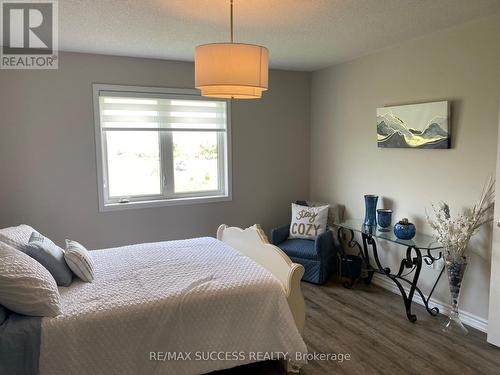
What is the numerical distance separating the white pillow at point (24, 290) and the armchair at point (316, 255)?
8.32 feet

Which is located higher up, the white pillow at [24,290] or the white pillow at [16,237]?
the white pillow at [16,237]

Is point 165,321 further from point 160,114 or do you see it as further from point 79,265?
point 160,114

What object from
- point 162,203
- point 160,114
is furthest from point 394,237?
point 160,114

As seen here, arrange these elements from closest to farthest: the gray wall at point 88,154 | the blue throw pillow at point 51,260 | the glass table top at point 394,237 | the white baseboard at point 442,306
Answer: the blue throw pillow at point 51,260 → the white baseboard at point 442,306 → the glass table top at point 394,237 → the gray wall at point 88,154


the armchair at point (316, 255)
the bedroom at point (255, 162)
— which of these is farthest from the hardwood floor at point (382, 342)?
the armchair at point (316, 255)

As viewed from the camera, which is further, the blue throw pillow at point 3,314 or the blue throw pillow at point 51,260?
the blue throw pillow at point 51,260

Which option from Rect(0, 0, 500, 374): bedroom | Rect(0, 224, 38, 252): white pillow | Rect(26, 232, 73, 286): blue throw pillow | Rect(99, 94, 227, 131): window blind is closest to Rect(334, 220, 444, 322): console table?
Rect(0, 0, 500, 374): bedroom

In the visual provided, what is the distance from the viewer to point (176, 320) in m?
2.25

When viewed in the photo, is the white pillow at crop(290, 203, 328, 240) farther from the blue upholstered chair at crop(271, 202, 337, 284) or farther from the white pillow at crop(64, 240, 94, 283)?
the white pillow at crop(64, 240, 94, 283)

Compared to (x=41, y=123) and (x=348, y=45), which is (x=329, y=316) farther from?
(x=41, y=123)

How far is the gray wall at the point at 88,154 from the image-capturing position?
3.65 m

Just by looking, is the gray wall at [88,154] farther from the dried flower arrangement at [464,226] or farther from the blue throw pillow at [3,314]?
the dried flower arrangement at [464,226]

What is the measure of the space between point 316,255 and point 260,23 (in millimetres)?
2278

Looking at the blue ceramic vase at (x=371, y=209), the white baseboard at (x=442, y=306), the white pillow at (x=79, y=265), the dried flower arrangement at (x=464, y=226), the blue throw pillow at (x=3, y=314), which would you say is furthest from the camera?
the blue ceramic vase at (x=371, y=209)
